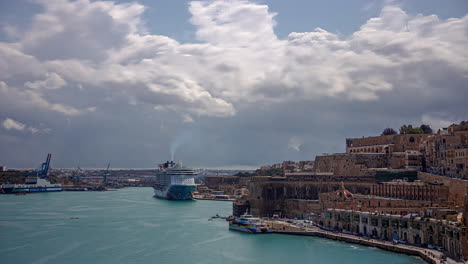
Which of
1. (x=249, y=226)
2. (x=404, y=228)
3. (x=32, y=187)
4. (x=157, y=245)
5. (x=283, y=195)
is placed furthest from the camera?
(x=32, y=187)

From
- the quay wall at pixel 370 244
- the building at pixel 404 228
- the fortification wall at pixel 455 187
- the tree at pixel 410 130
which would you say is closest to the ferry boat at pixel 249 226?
the quay wall at pixel 370 244

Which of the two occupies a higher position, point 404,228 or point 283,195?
point 283,195

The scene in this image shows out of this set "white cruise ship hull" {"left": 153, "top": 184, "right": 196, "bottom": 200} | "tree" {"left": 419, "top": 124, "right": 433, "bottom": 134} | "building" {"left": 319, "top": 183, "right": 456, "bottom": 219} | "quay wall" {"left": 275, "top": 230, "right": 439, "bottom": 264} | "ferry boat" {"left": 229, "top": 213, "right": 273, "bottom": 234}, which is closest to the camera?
"quay wall" {"left": 275, "top": 230, "right": 439, "bottom": 264}

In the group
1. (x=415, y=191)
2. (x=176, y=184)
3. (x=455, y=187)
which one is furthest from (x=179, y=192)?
(x=455, y=187)

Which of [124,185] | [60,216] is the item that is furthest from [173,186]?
[124,185]

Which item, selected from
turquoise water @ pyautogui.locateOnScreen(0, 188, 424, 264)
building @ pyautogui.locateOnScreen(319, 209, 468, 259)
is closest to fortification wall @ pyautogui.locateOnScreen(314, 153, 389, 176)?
building @ pyautogui.locateOnScreen(319, 209, 468, 259)

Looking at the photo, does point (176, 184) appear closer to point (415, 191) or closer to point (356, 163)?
point (356, 163)

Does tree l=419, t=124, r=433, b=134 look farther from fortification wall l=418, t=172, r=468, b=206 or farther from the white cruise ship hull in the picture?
the white cruise ship hull
